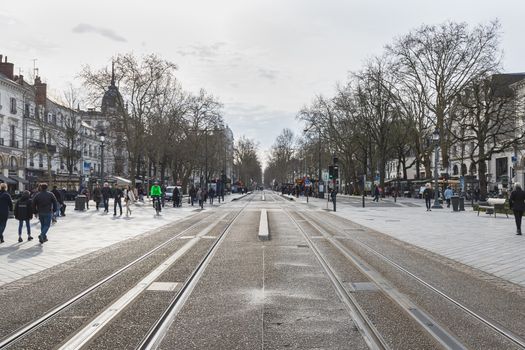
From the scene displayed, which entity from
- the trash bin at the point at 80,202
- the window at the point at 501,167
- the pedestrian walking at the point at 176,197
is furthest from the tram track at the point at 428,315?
the window at the point at 501,167

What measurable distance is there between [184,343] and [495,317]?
12.4ft

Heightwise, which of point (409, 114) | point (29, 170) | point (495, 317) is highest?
point (409, 114)

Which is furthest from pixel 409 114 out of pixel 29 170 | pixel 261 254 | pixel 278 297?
pixel 278 297

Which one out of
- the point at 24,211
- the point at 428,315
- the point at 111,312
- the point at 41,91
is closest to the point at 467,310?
the point at 428,315

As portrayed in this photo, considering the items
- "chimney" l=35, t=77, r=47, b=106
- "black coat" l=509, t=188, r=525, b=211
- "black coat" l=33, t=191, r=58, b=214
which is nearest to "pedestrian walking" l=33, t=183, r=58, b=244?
"black coat" l=33, t=191, r=58, b=214

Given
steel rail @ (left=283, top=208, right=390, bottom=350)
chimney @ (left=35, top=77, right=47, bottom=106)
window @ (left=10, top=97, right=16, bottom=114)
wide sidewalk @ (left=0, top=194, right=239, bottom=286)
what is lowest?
steel rail @ (left=283, top=208, right=390, bottom=350)

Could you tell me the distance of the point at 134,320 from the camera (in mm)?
5867

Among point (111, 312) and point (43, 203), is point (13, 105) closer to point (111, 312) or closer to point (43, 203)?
point (43, 203)

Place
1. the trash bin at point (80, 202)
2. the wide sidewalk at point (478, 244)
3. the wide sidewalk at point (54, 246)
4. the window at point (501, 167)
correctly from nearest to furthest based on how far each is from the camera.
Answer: the wide sidewalk at point (54, 246)
the wide sidewalk at point (478, 244)
the trash bin at point (80, 202)
the window at point (501, 167)

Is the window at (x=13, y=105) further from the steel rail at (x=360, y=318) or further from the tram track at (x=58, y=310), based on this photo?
the steel rail at (x=360, y=318)

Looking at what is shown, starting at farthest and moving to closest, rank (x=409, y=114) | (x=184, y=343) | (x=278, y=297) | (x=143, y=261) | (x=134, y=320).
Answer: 1. (x=409, y=114)
2. (x=143, y=261)
3. (x=278, y=297)
4. (x=134, y=320)
5. (x=184, y=343)

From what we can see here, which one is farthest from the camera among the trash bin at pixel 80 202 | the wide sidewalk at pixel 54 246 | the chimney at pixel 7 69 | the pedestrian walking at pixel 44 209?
the chimney at pixel 7 69

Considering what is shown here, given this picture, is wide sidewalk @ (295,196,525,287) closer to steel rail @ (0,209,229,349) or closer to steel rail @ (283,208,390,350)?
steel rail @ (283,208,390,350)

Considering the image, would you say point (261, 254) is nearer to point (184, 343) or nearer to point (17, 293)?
point (17, 293)
